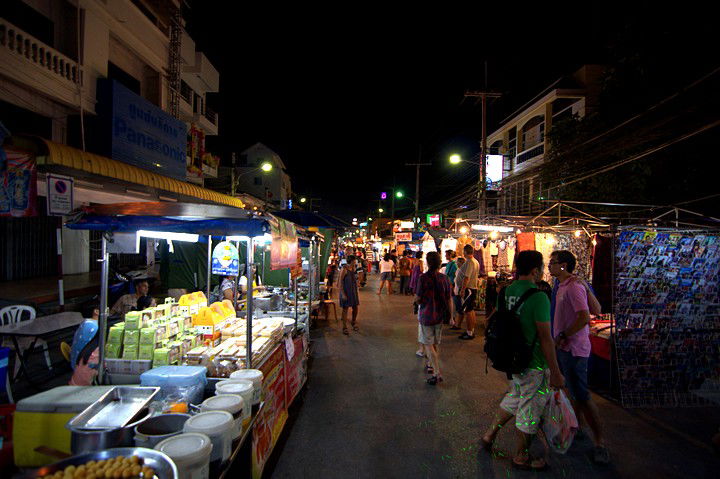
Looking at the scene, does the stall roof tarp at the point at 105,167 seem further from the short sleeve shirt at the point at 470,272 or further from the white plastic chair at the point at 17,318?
the short sleeve shirt at the point at 470,272

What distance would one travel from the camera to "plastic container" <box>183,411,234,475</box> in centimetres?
243

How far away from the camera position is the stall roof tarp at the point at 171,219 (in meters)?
3.56

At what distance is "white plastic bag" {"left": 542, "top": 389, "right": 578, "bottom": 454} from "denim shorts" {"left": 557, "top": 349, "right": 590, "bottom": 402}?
0.47 meters

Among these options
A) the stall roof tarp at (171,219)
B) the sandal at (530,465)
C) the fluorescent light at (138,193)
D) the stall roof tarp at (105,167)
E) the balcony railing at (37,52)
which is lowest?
the sandal at (530,465)

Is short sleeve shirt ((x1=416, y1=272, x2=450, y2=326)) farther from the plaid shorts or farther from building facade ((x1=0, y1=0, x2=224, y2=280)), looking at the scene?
building facade ((x1=0, y1=0, x2=224, y2=280))

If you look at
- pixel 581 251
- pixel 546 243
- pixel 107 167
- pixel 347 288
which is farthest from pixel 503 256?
pixel 107 167

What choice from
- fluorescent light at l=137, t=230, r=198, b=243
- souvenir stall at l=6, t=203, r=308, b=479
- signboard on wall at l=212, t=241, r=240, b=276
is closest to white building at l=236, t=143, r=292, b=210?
signboard on wall at l=212, t=241, r=240, b=276

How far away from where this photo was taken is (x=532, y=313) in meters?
3.67

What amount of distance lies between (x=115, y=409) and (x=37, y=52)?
31.1 ft

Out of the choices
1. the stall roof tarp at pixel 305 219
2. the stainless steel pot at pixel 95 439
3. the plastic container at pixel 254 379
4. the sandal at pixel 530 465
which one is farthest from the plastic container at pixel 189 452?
the stall roof tarp at pixel 305 219

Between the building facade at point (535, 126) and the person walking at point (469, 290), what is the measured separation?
702 cm

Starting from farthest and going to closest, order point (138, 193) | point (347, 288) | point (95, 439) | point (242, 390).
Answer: point (347, 288), point (138, 193), point (242, 390), point (95, 439)

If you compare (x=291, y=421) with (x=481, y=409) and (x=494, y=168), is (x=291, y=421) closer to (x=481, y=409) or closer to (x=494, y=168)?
(x=481, y=409)

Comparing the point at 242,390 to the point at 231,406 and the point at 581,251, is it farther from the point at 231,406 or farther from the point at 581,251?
the point at 581,251
